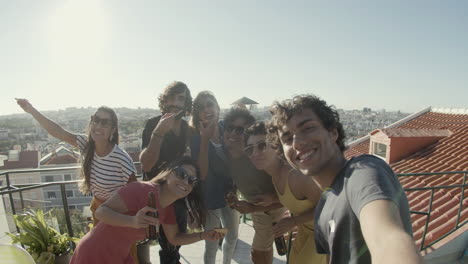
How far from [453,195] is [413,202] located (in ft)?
2.94

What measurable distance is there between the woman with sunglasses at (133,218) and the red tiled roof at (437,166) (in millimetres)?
4420

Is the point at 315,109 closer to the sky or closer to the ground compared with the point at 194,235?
closer to the sky

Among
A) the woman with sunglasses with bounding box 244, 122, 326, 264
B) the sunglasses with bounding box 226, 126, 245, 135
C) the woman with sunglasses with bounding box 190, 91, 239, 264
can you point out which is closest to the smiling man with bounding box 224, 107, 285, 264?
the sunglasses with bounding box 226, 126, 245, 135

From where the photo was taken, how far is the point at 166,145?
7.87 feet

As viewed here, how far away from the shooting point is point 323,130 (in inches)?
52.0

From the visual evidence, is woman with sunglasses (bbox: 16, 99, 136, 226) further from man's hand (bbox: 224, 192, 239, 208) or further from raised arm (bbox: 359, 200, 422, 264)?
raised arm (bbox: 359, 200, 422, 264)

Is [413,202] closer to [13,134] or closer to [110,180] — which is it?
[110,180]

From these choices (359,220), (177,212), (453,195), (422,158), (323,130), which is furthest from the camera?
(422,158)

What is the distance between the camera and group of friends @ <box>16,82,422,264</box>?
3.01 feet

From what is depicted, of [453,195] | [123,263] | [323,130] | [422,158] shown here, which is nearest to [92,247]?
[123,263]

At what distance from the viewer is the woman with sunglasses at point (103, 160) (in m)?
2.21

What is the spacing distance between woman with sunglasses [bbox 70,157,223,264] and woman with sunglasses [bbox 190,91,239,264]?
1.25 feet

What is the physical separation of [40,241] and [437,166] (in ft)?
33.3

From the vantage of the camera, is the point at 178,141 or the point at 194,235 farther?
the point at 178,141
